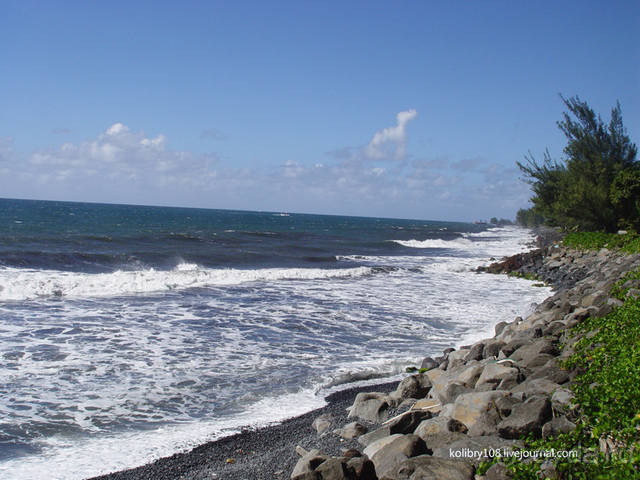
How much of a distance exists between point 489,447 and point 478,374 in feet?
8.20

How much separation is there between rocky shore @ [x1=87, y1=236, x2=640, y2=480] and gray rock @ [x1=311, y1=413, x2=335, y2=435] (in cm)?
1

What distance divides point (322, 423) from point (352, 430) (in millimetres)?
599

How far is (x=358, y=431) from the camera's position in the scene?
5.75 meters

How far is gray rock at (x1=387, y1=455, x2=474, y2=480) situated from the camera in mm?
3762

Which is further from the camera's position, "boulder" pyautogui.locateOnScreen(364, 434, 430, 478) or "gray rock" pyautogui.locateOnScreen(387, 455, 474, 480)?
"boulder" pyautogui.locateOnScreen(364, 434, 430, 478)

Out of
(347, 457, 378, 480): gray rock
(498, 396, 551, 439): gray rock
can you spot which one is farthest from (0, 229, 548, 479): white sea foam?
(498, 396, 551, 439): gray rock

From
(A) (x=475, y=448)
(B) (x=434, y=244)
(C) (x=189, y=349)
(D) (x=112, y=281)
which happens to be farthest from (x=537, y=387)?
(B) (x=434, y=244)

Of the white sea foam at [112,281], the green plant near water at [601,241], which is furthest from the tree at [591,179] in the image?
the white sea foam at [112,281]

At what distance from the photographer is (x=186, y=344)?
34.4 ft

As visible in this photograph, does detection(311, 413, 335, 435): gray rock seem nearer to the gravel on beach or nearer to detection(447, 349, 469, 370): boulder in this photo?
the gravel on beach

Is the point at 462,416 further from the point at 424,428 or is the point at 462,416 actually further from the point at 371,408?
the point at 371,408

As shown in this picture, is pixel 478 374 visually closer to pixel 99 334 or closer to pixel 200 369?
pixel 200 369

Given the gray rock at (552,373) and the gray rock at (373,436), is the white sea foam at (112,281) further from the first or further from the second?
the gray rock at (552,373)

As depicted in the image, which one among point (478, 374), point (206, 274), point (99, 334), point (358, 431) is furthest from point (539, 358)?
point (206, 274)
